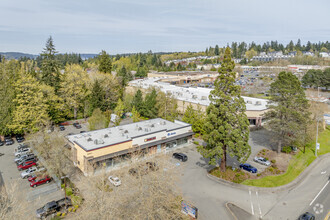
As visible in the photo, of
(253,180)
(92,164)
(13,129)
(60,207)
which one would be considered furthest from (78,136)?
(253,180)

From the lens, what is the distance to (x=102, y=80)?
58031 millimetres

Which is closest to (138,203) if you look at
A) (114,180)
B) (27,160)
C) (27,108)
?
(114,180)

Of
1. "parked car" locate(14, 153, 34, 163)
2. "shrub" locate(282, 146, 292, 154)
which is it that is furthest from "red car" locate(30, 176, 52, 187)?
"shrub" locate(282, 146, 292, 154)

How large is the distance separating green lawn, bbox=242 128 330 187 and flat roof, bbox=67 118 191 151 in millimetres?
14853

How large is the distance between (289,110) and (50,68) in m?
49.6

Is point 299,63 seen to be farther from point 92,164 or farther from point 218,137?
point 92,164

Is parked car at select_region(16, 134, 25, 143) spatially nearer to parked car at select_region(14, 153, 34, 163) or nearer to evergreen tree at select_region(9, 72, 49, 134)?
evergreen tree at select_region(9, 72, 49, 134)

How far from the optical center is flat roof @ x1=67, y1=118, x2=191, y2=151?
29766 mm

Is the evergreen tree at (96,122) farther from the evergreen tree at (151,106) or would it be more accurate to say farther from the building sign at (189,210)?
the building sign at (189,210)

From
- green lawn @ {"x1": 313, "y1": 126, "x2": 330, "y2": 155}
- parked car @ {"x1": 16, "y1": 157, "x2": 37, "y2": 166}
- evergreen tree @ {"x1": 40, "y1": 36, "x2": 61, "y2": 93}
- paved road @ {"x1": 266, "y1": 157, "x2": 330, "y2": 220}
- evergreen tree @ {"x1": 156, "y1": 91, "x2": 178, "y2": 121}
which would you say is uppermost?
evergreen tree @ {"x1": 40, "y1": 36, "x2": 61, "y2": 93}

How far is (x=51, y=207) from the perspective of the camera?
21453mm

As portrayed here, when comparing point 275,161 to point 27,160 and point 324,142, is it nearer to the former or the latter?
point 324,142

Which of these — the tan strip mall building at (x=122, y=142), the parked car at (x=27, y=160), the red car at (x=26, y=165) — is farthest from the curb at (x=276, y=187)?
the parked car at (x=27, y=160)

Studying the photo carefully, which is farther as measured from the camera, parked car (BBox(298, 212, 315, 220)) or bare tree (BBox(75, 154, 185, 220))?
parked car (BBox(298, 212, 315, 220))
